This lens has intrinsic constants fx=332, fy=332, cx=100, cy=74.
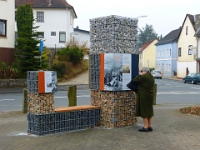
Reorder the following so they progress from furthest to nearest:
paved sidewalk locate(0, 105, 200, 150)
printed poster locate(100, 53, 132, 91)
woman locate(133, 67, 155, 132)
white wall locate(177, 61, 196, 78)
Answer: white wall locate(177, 61, 196, 78)
printed poster locate(100, 53, 132, 91)
woman locate(133, 67, 155, 132)
paved sidewalk locate(0, 105, 200, 150)

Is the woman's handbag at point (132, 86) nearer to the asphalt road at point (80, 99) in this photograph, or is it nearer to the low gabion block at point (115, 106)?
the low gabion block at point (115, 106)

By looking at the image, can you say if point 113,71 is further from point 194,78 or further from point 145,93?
point 194,78

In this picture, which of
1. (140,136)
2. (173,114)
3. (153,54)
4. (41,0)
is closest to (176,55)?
(153,54)

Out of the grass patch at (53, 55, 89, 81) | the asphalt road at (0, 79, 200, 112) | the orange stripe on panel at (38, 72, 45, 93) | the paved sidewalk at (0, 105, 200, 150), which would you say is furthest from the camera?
the grass patch at (53, 55, 89, 81)

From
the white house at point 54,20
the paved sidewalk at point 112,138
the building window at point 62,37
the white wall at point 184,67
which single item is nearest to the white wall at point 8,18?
the white house at point 54,20

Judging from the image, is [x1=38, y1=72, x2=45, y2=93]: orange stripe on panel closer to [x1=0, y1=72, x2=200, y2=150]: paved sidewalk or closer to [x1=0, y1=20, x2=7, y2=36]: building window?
[x1=0, y1=72, x2=200, y2=150]: paved sidewalk

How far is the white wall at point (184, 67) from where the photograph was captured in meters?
51.8

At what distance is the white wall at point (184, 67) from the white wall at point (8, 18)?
3130 cm

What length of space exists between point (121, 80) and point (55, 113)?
2.00 meters

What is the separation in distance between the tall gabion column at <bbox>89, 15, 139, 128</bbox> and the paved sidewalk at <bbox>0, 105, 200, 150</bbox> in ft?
1.45

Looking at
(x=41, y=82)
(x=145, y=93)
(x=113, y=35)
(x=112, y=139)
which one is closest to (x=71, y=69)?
(x=113, y=35)

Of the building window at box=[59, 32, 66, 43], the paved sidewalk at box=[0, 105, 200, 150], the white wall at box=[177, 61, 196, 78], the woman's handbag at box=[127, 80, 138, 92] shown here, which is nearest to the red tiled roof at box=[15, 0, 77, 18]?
the building window at box=[59, 32, 66, 43]

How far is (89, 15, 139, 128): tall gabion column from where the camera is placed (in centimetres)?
893

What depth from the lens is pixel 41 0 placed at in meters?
46.3
